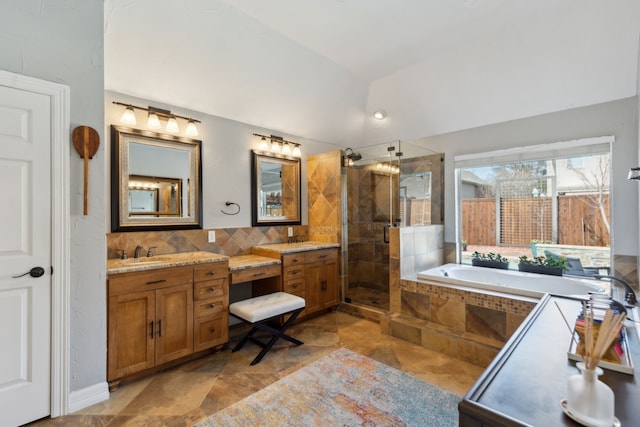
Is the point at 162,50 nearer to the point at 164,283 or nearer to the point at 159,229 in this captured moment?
the point at 159,229

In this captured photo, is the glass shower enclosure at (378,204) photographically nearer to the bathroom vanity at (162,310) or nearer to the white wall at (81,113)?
the bathroom vanity at (162,310)

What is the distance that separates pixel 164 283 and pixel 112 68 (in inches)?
72.1

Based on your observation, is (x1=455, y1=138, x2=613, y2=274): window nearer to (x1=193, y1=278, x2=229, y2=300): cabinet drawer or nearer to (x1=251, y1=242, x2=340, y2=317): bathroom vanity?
(x1=251, y1=242, x2=340, y2=317): bathroom vanity

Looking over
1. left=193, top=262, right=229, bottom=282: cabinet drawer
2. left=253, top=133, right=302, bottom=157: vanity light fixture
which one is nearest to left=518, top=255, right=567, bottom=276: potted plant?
left=253, top=133, right=302, bottom=157: vanity light fixture

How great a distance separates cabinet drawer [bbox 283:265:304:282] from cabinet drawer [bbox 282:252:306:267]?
1.8 inches

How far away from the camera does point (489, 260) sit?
3656 millimetres

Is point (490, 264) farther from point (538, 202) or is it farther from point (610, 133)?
point (610, 133)

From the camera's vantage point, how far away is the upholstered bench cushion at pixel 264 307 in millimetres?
2561

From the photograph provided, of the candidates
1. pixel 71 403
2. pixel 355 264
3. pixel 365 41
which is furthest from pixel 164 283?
pixel 365 41

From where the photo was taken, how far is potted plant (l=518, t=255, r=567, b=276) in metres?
3.18

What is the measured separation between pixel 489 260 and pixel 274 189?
2855mm

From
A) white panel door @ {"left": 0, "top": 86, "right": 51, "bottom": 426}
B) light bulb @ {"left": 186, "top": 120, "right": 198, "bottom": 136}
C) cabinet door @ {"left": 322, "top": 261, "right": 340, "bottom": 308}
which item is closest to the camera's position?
white panel door @ {"left": 0, "top": 86, "right": 51, "bottom": 426}

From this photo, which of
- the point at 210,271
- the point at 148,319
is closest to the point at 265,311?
the point at 210,271

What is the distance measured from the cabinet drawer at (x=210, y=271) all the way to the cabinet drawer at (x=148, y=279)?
0.05 metres
